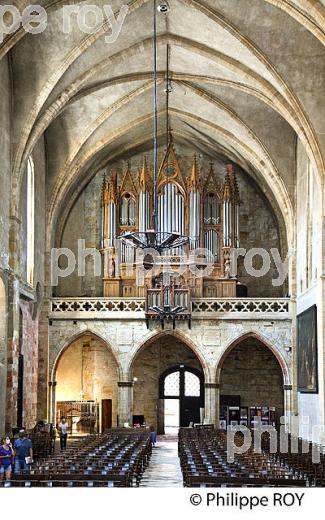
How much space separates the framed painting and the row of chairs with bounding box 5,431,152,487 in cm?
682

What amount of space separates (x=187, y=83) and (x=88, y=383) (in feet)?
46.5

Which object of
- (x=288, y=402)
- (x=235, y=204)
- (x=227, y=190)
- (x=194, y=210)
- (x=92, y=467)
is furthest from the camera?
(x=235, y=204)

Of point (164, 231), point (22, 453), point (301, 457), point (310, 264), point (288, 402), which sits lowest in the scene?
point (301, 457)

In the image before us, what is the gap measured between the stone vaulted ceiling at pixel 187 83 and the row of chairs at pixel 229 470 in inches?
375

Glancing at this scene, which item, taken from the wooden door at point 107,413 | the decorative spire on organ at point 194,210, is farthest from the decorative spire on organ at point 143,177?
the wooden door at point 107,413

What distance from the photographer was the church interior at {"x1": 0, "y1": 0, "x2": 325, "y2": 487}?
25438 millimetres

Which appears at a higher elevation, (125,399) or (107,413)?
(125,399)

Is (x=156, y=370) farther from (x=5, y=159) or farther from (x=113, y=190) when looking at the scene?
(x=5, y=159)

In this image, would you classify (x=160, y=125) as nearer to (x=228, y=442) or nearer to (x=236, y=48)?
(x=236, y=48)

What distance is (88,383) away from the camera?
3838cm

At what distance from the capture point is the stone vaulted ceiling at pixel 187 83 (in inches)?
992

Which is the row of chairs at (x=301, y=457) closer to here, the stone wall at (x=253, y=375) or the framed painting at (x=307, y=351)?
the framed painting at (x=307, y=351)

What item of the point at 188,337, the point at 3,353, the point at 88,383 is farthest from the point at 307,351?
the point at 88,383

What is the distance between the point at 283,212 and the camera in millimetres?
34062
